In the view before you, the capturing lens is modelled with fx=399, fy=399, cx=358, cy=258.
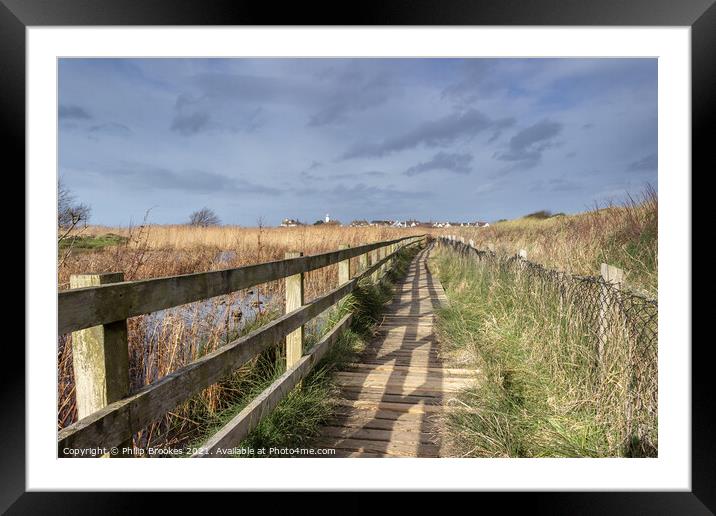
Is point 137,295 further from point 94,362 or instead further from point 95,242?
point 95,242

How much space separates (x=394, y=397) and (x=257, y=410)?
1.16 meters

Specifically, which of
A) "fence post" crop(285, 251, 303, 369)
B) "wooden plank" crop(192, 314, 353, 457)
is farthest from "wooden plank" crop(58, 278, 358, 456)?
"fence post" crop(285, 251, 303, 369)

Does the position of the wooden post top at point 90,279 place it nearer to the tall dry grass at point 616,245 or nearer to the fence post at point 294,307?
the fence post at point 294,307

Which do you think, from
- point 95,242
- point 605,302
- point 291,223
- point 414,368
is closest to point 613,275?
point 605,302

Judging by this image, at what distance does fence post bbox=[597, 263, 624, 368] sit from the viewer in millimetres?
2123

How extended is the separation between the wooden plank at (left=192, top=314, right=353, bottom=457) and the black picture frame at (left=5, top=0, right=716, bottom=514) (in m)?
0.34

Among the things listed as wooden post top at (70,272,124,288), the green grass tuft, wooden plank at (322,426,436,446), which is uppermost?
the green grass tuft

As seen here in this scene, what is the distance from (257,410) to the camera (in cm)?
182

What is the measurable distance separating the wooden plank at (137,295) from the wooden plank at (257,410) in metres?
0.54

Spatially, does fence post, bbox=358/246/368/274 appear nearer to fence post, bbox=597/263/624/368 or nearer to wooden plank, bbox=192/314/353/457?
wooden plank, bbox=192/314/353/457
